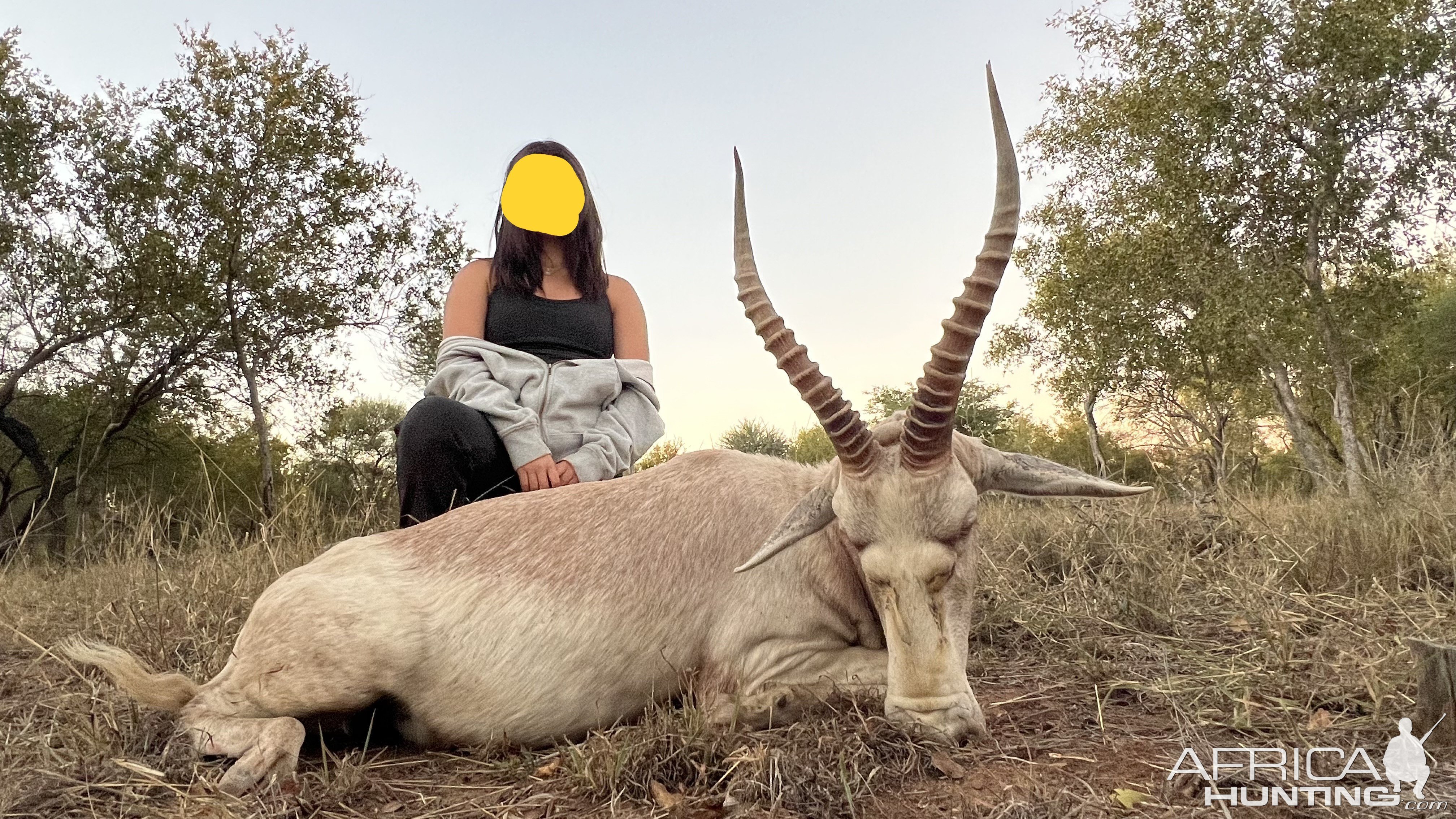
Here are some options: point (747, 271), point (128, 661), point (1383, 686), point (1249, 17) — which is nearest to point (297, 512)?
point (128, 661)

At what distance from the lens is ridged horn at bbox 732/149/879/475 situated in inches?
124

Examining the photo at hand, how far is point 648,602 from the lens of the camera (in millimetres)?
3518

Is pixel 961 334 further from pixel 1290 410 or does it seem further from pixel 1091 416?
pixel 1091 416

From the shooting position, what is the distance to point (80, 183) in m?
21.5

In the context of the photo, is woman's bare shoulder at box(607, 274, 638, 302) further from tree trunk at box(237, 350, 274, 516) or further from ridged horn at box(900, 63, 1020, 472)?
tree trunk at box(237, 350, 274, 516)

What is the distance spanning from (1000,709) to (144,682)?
3.18 metres

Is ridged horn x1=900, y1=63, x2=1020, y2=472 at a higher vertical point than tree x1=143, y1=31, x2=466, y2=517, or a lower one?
lower

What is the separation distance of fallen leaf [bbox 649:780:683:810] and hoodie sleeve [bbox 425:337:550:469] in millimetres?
2302

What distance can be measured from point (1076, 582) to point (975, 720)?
2830 millimetres

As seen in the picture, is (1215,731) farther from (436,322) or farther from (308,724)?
(436,322)

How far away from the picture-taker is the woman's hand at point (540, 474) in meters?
4.83

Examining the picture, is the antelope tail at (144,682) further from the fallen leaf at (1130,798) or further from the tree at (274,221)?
the tree at (274,221)

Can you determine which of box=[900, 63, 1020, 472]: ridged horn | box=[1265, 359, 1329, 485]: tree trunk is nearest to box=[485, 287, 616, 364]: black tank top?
box=[900, 63, 1020, 472]: ridged horn

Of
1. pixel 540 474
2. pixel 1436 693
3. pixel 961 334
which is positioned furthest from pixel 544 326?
pixel 1436 693
